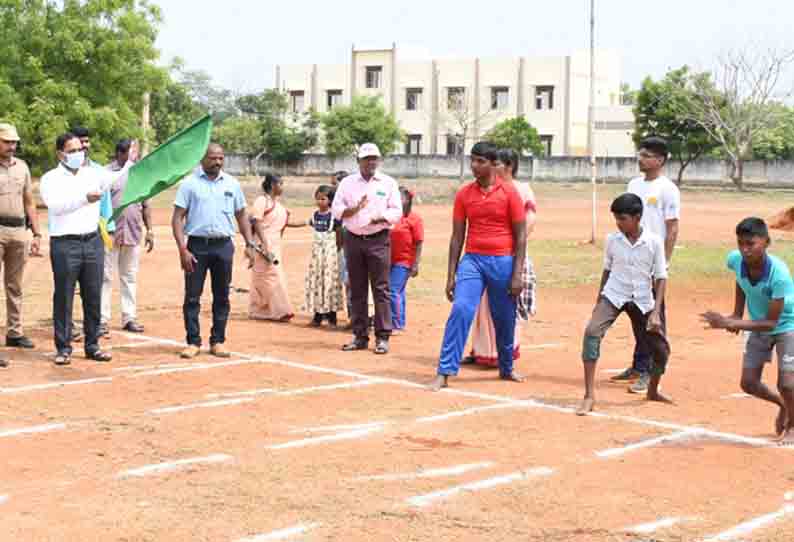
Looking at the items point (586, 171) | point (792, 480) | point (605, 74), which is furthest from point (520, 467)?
point (605, 74)

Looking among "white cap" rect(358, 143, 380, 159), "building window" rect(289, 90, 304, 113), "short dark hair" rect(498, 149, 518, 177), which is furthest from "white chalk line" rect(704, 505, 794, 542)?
"building window" rect(289, 90, 304, 113)

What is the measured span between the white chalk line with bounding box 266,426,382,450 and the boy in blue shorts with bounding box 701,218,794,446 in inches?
87.1

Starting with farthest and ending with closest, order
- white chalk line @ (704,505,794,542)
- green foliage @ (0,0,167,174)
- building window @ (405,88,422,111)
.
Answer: building window @ (405,88,422,111)
green foliage @ (0,0,167,174)
white chalk line @ (704,505,794,542)

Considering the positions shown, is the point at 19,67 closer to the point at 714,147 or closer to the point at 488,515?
the point at 488,515

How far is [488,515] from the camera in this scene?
5.58 meters

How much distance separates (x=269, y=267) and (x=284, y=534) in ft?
26.1

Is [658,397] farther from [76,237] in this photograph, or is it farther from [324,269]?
[324,269]

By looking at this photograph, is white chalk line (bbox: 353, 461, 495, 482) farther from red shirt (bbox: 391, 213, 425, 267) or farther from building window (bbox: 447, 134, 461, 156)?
building window (bbox: 447, 134, 461, 156)

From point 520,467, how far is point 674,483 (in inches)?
33.5

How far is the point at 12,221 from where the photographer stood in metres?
10.2

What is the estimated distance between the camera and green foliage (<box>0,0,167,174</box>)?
1419 inches

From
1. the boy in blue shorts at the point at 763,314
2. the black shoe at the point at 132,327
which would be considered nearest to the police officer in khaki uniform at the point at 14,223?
the black shoe at the point at 132,327

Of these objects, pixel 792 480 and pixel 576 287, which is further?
pixel 576 287

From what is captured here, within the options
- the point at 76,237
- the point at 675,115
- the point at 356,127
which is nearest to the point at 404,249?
the point at 76,237
